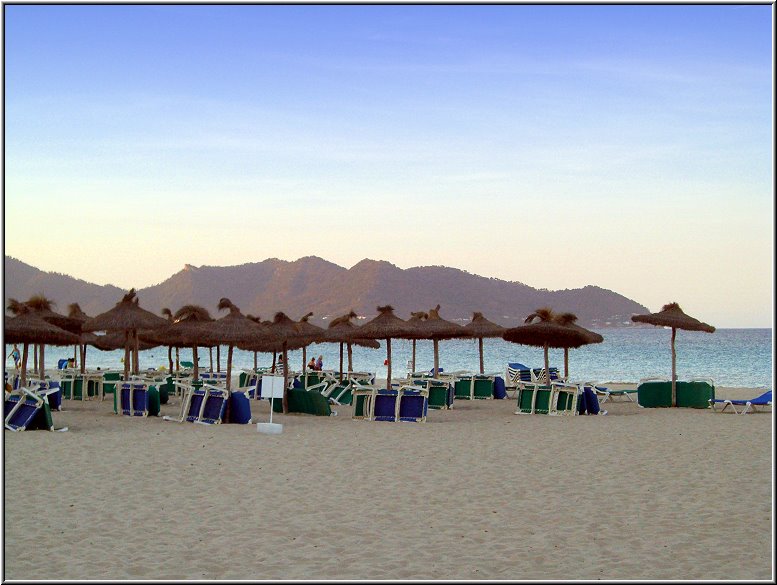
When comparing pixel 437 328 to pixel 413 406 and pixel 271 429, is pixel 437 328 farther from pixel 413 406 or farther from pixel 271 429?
pixel 271 429

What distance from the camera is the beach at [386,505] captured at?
17.7ft

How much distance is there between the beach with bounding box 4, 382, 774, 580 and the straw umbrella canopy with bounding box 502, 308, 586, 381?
5.27m

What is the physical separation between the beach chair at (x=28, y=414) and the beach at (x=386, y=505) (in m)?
0.34

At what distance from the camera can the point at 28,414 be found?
11.8 m

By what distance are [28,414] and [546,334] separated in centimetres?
965

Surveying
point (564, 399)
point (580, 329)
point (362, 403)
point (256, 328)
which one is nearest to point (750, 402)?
point (564, 399)

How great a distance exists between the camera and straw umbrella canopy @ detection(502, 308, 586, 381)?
57.0 ft

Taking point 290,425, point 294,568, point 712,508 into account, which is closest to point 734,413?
point 290,425

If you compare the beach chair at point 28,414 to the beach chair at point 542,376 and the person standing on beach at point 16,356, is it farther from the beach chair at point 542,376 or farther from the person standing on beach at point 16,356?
the person standing on beach at point 16,356

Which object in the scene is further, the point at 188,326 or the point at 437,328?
the point at 437,328

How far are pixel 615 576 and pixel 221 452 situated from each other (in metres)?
5.80

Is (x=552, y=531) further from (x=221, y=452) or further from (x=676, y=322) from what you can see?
(x=676, y=322)

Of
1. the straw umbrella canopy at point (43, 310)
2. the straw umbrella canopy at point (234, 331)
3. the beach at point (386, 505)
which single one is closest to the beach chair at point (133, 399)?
the straw umbrella canopy at point (234, 331)

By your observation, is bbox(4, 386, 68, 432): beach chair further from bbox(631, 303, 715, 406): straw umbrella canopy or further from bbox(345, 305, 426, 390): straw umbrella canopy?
bbox(631, 303, 715, 406): straw umbrella canopy
